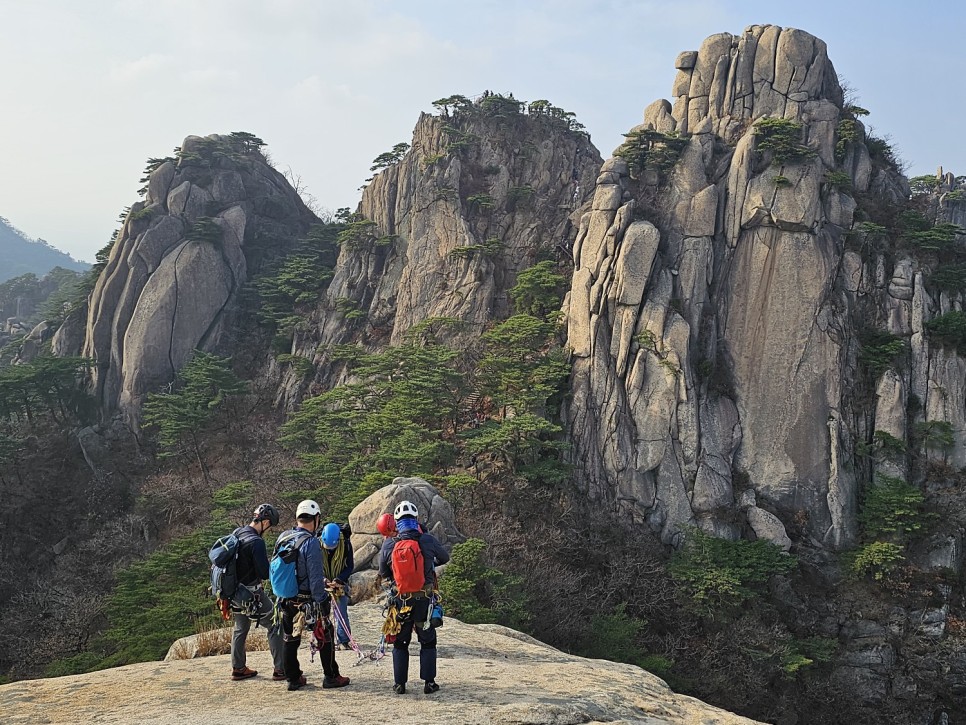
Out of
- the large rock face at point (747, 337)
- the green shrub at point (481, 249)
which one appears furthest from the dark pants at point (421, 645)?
the green shrub at point (481, 249)

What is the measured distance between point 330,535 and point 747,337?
20619 mm

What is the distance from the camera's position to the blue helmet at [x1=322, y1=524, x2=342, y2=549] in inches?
245

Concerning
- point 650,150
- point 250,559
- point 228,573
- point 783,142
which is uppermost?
point 650,150

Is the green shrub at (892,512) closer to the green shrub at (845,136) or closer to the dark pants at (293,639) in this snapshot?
the green shrub at (845,136)

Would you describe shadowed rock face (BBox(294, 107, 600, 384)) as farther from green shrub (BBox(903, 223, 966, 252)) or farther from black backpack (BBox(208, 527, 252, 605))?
black backpack (BBox(208, 527, 252, 605))

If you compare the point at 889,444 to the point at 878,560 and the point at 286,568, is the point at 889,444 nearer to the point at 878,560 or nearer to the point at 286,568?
the point at 878,560

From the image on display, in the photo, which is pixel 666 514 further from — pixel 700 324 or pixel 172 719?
pixel 172 719

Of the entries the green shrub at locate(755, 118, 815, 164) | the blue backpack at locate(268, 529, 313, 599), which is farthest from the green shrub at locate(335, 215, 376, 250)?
the blue backpack at locate(268, 529, 313, 599)

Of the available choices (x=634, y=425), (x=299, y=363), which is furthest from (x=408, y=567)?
(x=299, y=363)

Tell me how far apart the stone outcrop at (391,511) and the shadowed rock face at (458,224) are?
15.5 m

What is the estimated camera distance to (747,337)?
23375 millimetres

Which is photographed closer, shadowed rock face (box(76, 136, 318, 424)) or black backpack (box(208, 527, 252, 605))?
black backpack (box(208, 527, 252, 605))

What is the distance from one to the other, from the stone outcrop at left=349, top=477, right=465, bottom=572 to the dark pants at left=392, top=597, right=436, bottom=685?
632cm

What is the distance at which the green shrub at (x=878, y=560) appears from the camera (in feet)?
63.7
